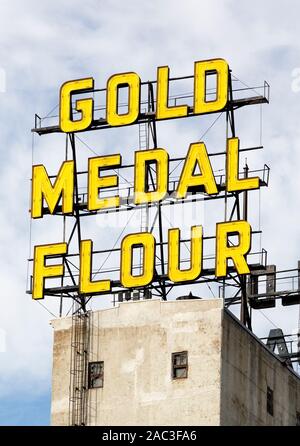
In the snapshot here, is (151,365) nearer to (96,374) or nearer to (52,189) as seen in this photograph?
(96,374)

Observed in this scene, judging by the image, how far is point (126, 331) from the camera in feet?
349

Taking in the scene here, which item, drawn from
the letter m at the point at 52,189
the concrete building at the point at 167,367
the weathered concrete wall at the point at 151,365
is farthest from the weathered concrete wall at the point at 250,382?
the letter m at the point at 52,189

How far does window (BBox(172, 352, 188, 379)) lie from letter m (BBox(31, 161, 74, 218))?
12.2 m

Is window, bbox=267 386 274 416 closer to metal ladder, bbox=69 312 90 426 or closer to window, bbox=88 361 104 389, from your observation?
window, bbox=88 361 104 389

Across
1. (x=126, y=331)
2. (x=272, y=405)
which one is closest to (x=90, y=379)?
(x=126, y=331)

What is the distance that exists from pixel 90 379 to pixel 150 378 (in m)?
3.83

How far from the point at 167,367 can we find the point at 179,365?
657mm

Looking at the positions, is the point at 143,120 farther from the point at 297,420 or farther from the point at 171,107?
the point at 297,420

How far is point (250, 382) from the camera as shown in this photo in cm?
10706

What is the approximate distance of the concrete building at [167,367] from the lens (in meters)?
103

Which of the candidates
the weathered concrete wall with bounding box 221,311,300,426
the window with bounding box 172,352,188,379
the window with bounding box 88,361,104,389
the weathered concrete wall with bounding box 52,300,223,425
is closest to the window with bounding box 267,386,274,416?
the weathered concrete wall with bounding box 221,311,300,426

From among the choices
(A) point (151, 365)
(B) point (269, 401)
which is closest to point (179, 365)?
(A) point (151, 365)
